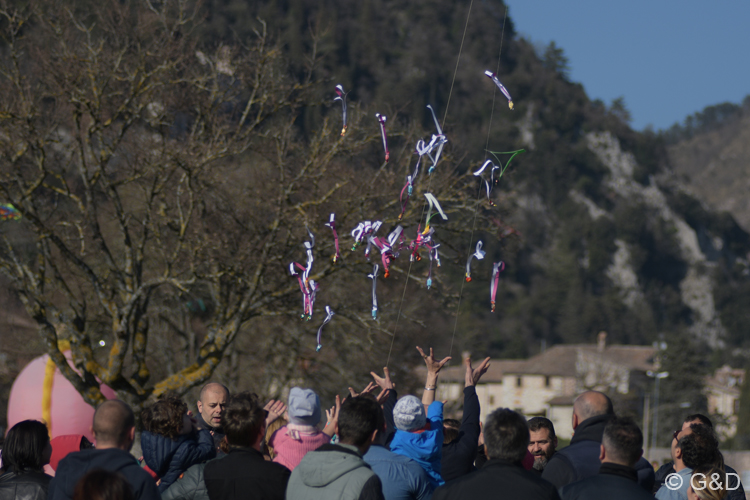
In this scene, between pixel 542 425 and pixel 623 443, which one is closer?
pixel 623 443

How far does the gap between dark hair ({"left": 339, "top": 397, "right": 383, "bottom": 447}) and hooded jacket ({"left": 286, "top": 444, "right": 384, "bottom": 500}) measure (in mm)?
50

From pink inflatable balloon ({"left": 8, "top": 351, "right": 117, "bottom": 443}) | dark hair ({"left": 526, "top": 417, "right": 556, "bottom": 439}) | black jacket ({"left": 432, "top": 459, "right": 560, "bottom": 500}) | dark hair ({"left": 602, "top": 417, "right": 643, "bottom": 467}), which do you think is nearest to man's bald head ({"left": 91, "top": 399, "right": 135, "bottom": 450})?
black jacket ({"left": 432, "top": 459, "right": 560, "bottom": 500})

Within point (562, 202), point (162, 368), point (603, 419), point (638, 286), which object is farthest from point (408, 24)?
point (603, 419)

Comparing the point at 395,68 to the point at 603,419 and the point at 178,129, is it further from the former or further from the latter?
the point at 603,419

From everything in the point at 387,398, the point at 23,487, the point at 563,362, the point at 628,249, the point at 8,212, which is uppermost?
the point at 628,249

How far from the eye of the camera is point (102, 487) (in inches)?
133

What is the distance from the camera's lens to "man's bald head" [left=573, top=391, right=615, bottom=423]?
5059 millimetres

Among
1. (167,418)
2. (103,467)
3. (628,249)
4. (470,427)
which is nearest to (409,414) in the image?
(470,427)

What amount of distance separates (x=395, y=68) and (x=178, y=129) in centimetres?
11958

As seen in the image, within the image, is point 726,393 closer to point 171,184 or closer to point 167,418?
point 171,184

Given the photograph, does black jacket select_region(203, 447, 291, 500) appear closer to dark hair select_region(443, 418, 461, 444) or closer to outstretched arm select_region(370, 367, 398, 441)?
outstretched arm select_region(370, 367, 398, 441)

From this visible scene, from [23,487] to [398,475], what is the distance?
2052mm

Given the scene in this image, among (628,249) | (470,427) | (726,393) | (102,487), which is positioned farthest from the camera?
(628,249)

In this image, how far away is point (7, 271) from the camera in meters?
15.3
